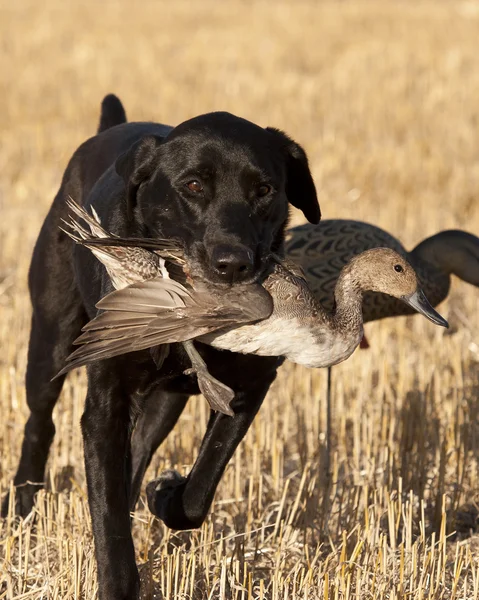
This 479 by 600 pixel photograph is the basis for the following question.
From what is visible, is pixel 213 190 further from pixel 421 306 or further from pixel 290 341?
pixel 421 306

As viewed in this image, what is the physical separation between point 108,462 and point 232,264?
85 cm

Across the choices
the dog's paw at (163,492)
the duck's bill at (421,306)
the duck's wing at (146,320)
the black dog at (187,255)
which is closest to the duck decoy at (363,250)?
the black dog at (187,255)

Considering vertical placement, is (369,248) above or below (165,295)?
above

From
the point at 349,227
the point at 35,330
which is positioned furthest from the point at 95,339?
the point at 349,227

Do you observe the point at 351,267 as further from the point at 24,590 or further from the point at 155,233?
the point at 24,590

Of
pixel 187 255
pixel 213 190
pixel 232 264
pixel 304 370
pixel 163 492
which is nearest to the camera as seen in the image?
pixel 232 264

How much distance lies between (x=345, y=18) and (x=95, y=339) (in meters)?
18.1

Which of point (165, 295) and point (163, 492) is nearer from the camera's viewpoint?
point (165, 295)

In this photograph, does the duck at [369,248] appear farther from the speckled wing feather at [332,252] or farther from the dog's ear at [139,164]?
the dog's ear at [139,164]

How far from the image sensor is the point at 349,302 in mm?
3373

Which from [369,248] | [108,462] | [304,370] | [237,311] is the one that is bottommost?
[108,462]

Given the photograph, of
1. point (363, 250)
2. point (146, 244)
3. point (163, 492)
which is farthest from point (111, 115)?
point (146, 244)

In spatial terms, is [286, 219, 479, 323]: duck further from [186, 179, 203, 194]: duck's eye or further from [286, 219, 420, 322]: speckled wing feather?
[186, 179, 203, 194]: duck's eye

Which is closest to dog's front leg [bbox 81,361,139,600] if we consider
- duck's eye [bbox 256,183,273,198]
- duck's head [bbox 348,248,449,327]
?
duck's eye [bbox 256,183,273,198]
